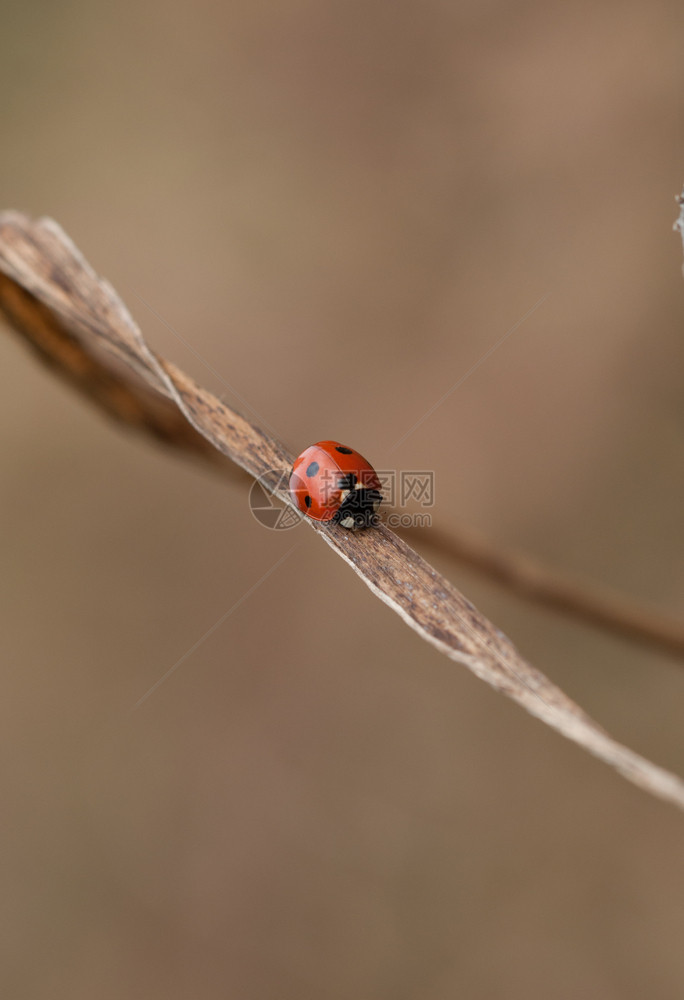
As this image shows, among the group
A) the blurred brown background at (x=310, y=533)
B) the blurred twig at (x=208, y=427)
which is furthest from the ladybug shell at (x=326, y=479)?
the blurred brown background at (x=310, y=533)

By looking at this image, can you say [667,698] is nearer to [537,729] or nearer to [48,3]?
[537,729]

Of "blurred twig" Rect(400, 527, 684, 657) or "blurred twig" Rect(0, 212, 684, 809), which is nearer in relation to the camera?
"blurred twig" Rect(0, 212, 684, 809)

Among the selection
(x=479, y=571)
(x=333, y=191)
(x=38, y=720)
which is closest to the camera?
(x=479, y=571)

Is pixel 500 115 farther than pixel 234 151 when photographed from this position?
No

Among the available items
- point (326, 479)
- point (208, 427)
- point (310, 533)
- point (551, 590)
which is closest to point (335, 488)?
point (326, 479)

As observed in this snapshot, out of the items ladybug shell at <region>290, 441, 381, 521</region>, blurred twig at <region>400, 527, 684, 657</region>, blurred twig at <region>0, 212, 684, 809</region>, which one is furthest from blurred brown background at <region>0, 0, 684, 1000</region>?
blurred twig at <region>0, 212, 684, 809</region>

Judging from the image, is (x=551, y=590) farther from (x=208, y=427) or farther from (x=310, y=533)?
(x=310, y=533)

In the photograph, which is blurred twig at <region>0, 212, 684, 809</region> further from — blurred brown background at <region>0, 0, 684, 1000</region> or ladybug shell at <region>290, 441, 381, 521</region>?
blurred brown background at <region>0, 0, 684, 1000</region>

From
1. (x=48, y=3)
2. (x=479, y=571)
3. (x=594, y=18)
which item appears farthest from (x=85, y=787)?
(x=594, y=18)
